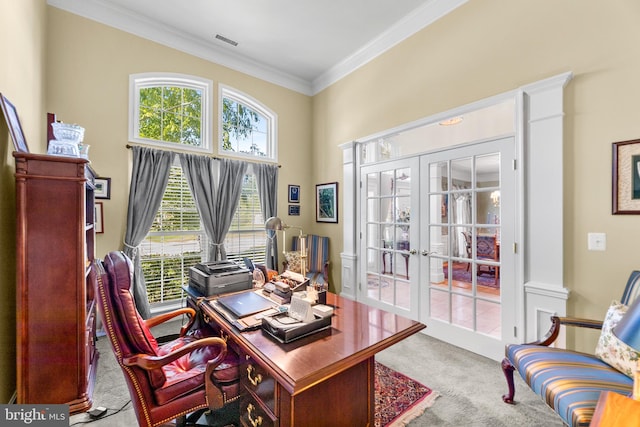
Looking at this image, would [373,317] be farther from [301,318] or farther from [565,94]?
[565,94]

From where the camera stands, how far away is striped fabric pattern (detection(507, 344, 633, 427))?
4.32 feet

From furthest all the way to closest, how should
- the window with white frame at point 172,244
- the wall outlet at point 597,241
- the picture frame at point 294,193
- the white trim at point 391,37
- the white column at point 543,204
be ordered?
the picture frame at point 294,193, the window with white frame at point 172,244, the white trim at point 391,37, the white column at point 543,204, the wall outlet at point 597,241

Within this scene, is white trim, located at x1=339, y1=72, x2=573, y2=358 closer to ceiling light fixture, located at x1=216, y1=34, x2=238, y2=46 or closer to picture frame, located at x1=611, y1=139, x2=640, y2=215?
picture frame, located at x1=611, y1=139, x2=640, y2=215

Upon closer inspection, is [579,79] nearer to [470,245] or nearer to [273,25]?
[470,245]

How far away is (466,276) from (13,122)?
3.88m

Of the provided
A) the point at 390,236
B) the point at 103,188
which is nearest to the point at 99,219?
the point at 103,188

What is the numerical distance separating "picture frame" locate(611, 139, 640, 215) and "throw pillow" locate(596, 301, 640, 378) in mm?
726

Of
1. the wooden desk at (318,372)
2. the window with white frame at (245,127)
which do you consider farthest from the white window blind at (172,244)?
the wooden desk at (318,372)

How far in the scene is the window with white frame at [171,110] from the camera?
11.1 feet

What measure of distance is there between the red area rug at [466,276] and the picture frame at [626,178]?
105 cm

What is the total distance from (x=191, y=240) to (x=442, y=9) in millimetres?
4078

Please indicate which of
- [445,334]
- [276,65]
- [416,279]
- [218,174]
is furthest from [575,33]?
[218,174]

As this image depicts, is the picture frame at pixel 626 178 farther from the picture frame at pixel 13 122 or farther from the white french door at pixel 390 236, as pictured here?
the picture frame at pixel 13 122

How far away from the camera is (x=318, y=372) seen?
1.10 metres
